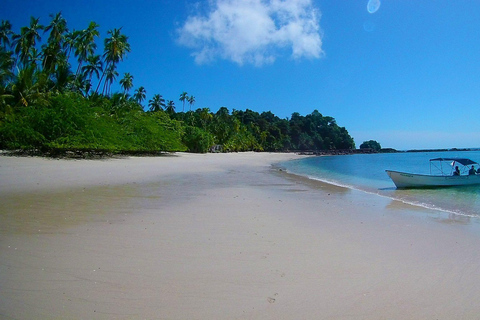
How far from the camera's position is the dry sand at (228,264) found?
3.16 metres

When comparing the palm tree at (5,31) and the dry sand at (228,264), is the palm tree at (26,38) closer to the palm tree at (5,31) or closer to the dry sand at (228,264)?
the palm tree at (5,31)

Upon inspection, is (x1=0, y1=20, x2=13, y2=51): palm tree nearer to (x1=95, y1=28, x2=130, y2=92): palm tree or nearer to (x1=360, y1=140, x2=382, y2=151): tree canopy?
(x1=95, y1=28, x2=130, y2=92): palm tree

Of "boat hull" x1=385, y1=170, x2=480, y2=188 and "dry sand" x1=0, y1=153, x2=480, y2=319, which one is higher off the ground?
"boat hull" x1=385, y1=170, x2=480, y2=188

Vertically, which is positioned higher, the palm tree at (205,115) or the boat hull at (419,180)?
the palm tree at (205,115)

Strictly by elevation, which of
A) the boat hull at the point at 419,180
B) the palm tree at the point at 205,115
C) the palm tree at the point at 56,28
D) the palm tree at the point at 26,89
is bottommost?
the boat hull at the point at 419,180

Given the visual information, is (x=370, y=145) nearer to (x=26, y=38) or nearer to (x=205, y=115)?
(x=205, y=115)

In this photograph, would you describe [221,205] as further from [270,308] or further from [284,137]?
[284,137]

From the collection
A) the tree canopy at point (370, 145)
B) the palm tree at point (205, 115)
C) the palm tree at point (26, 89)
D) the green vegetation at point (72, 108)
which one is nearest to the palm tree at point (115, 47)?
the green vegetation at point (72, 108)

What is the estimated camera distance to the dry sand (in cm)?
316

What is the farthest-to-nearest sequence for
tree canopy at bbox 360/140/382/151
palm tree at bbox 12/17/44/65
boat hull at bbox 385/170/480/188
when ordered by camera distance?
tree canopy at bbox 360/140/382/151, palm tree at bbox 12/17/44/65, boat hull at bbox 385/170/480/188

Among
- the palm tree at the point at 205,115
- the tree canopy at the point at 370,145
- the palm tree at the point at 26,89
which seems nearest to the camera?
the palm tree at the point at 26,89

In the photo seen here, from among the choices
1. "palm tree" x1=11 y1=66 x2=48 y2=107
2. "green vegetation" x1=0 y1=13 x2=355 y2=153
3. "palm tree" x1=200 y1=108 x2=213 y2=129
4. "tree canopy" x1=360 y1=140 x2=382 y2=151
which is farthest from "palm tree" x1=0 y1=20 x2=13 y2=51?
"tree canopy" x1=360 y1=140 x2=382 y2=151

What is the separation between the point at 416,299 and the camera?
3.47 metres

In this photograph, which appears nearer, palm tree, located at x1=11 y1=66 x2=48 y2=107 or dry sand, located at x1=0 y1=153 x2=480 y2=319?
dry sand, located at x1=0 y1=153 x2=480 y2=319
